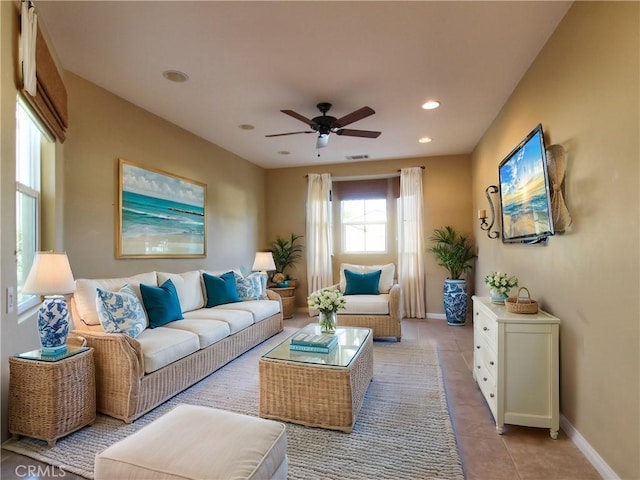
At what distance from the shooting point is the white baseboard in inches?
70.0

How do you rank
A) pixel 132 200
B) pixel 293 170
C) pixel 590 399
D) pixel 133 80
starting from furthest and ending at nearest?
pixel 293 170 < pixel 132 200 < pixel 133 80 < pixel 590 399

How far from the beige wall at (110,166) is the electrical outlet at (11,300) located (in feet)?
3.22

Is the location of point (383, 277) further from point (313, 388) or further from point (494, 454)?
point (494, 454)

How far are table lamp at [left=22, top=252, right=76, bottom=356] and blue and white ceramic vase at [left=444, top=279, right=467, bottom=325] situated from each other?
15.7 feet

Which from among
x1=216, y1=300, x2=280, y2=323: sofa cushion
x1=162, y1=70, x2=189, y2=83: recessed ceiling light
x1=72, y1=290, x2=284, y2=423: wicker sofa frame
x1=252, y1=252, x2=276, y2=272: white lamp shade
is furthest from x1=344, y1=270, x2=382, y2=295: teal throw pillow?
x1=162, y1=70, x2=189, y2=83: recessed ceiling light

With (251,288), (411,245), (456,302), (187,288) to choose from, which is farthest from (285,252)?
(456,302)

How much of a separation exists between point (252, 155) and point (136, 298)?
344cm

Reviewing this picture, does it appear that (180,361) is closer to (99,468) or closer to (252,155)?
(99,468)

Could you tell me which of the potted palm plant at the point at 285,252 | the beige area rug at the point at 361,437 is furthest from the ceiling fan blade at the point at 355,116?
the potted palm plant at the point at 285,252

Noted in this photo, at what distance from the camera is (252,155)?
575 centimetres

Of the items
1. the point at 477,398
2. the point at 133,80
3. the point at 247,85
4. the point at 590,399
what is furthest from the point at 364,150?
the point at 590,399

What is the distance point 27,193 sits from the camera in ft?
8.45

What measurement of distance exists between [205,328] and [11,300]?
146 centimetres

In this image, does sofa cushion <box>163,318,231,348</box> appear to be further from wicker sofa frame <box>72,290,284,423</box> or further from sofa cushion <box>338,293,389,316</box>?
sofa cushion <box>338,293,389,316</box>
